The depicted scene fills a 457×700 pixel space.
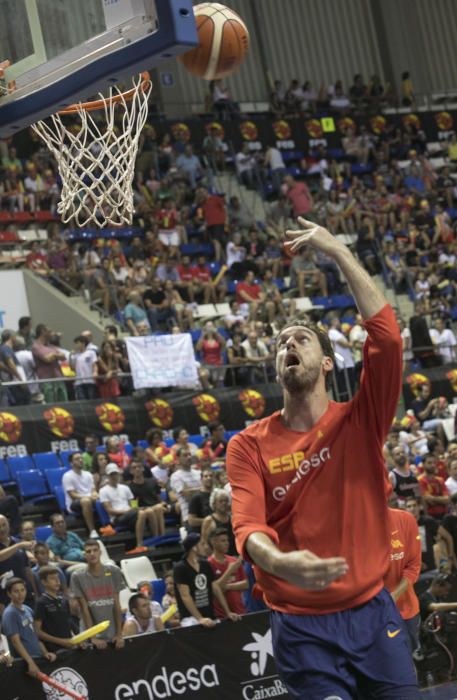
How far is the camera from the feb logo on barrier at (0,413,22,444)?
1481 centimetres

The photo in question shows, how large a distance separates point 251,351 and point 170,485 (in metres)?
4.00

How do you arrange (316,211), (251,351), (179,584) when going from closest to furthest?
1. (179,584)
2. (251,351)
3. (316,211)

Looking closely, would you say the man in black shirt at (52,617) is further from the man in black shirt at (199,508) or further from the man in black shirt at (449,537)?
the man in black shirt at (449,537)

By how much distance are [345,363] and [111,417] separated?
12.8ft

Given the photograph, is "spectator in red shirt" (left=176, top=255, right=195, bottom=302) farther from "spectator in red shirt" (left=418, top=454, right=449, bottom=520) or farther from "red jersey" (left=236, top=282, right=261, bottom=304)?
"spectator in red shirt" (left=418, top=454, right=449, bottom=520)

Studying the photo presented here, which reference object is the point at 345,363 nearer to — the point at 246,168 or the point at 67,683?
the point at 246,168

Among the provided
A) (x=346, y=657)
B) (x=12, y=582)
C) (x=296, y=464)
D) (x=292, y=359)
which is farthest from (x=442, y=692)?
(x=292, y=359)

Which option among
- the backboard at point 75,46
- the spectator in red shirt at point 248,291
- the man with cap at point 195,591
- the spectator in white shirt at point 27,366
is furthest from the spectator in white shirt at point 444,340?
the backboard at point 75,46

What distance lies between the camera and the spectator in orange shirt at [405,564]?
27.5 feet

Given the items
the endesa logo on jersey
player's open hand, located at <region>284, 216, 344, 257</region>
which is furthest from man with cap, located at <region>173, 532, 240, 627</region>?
player's open hand, located at <region>284, 216, 344, 257</region>

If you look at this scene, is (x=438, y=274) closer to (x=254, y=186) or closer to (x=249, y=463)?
(x=254, y=186)

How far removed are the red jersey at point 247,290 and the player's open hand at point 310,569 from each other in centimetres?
1682

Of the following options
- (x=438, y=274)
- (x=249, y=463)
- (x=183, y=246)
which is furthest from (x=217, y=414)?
(x=249, y=463)

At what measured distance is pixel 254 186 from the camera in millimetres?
26000
